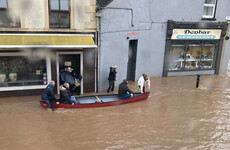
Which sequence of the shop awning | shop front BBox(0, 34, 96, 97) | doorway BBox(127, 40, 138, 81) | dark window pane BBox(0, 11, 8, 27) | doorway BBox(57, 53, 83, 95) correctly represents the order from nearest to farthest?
the shop awning
dark window pane BBox(0, 11, 8, 27)
shop front BBox(0, 34, 96, 97)
doorway BBox(57, 53, 83, 95)
doorway BBox(127, 40, 138, 81)

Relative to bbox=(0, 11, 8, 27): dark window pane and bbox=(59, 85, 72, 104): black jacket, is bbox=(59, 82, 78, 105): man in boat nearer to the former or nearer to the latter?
bbox=(59, 85, 72, 104): black jacket

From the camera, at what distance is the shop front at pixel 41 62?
9914mm

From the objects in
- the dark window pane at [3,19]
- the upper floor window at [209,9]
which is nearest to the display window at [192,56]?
the upper floor window at [209,9]

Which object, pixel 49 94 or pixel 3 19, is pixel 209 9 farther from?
pixel 3 19

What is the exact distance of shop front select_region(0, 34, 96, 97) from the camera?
9.91 m

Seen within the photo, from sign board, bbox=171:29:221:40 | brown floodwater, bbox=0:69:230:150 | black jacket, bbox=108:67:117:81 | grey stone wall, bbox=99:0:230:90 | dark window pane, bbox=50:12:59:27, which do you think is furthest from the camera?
sign board, bbox=171:29:221:40

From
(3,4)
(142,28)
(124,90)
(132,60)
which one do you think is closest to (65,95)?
(124,90)

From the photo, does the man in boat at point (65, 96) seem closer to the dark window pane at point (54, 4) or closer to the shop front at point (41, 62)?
the shop front at point (41, 62)

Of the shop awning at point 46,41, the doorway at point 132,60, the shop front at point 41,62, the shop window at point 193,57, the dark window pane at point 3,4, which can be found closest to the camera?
the shop awning at point 46,41

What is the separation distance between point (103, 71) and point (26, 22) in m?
4.45

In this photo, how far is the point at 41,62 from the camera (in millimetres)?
10648

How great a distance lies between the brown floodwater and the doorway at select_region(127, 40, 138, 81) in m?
3.08

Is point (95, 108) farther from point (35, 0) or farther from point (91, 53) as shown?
point (35, 0)

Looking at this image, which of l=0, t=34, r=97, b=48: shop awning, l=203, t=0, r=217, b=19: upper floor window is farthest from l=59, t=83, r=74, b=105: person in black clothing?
l=203, t=0, r=217, b=19: upper floor window
